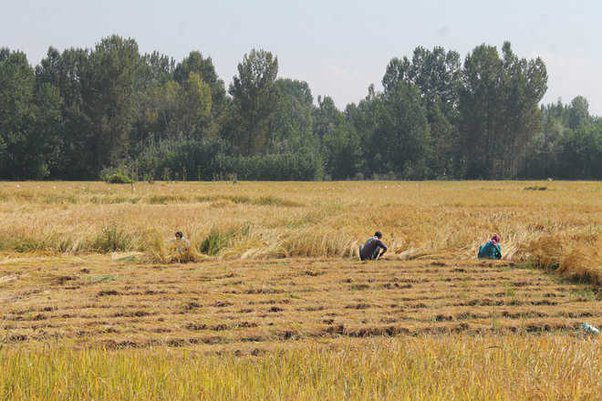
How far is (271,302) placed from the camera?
961cm

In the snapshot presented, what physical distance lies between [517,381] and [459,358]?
707 millimetres

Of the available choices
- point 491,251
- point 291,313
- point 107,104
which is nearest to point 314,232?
point 491,251

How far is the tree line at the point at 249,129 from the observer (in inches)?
2414

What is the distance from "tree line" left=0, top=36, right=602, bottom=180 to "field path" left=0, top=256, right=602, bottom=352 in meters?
46.1

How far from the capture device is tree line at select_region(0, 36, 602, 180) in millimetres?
61312

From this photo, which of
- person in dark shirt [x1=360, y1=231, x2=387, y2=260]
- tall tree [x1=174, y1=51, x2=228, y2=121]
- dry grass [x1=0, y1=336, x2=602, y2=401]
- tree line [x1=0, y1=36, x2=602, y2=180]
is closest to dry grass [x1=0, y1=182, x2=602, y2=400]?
dry grass [x1=0, y1=336, x2=602, y2=401]

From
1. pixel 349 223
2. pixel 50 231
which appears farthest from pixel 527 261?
pixel 50 231

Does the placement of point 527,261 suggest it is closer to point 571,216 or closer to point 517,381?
point 517,381

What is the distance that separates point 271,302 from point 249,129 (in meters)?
60.3

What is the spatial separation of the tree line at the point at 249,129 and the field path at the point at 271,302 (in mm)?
46138

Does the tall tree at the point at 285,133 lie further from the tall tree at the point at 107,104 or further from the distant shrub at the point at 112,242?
the distant shrub at the point at 112,242

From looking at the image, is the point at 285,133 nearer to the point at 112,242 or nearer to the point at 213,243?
the point at 112,242

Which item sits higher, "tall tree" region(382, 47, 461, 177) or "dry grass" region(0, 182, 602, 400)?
"tall tree" region(382, 47, 461, 177)

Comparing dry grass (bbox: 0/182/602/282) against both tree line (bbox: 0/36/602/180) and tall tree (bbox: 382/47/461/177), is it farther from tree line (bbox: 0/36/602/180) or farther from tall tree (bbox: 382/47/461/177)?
tall tree (bbox: 382/47/461/177)
